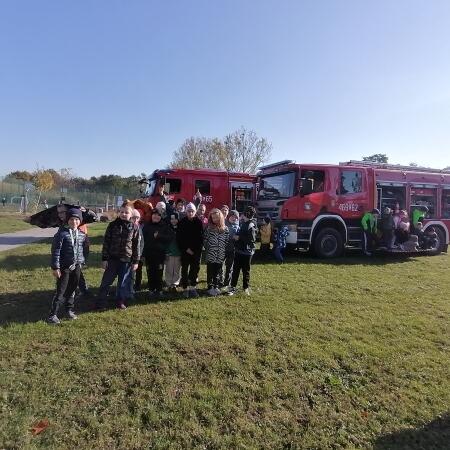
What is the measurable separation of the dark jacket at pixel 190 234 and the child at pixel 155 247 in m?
0.27

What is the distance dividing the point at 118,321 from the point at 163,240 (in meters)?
1.77

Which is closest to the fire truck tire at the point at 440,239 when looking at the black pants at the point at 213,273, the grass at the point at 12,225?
the black pants at the point at 213,273

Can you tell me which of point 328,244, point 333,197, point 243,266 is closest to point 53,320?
point 243,266

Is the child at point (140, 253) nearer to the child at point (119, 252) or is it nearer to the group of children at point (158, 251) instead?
the group of children at point (158, 251)

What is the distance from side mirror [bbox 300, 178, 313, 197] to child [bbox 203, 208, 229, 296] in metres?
4.85

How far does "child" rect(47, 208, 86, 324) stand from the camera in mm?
5613

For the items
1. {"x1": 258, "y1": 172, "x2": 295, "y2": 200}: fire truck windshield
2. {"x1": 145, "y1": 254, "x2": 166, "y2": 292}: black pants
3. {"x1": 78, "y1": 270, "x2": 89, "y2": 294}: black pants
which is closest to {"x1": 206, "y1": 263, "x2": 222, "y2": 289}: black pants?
{"x1": 145, "y1": 254, "x2": 166, "y2": 292}: black pants

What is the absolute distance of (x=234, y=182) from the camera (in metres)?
16.0

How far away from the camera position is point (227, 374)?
15.0ft

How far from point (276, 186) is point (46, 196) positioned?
38.4 meters

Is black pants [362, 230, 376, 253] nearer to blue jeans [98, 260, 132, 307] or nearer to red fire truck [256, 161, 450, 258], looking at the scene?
red fire truck [256, 161, 450, 258]

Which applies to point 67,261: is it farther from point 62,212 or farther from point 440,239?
point 440,239

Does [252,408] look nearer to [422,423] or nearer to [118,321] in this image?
[422,423]

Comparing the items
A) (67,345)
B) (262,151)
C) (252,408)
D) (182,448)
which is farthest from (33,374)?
(262,151)
